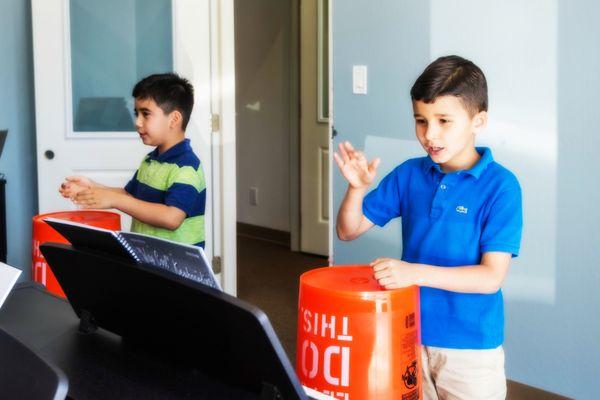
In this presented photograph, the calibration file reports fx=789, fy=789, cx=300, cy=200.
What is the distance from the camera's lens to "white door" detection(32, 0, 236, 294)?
3.59 metres

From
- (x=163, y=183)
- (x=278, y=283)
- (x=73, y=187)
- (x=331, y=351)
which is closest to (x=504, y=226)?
(x=331, y=351)

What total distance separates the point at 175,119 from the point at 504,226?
1213 millimetres

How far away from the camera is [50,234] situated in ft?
6.73

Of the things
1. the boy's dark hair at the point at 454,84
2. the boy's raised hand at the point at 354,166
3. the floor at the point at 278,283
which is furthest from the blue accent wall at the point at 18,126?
the boy's dark hair at the point at 454,84

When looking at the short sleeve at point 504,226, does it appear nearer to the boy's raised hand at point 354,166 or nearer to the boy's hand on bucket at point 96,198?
the boy's raised hand at point 354,166

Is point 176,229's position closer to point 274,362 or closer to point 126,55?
point 274,362

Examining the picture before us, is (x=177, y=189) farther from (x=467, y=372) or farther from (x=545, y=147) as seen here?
(x=545, y=147)

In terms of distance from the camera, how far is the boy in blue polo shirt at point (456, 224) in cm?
146

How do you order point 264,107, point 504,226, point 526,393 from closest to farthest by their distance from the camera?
point 504,226
point 526,393
point 264,107

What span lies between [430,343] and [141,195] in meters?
1.04

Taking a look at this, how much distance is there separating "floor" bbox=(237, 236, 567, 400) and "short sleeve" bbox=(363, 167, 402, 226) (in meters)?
1.38

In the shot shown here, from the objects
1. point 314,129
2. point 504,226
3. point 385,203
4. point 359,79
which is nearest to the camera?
point 504,226

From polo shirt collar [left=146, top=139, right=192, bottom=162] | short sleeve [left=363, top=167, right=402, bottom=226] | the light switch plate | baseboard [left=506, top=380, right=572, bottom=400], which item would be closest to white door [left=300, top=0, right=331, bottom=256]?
the light switch plate

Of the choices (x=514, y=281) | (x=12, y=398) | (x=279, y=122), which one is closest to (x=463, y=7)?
(x=514, y=281)
